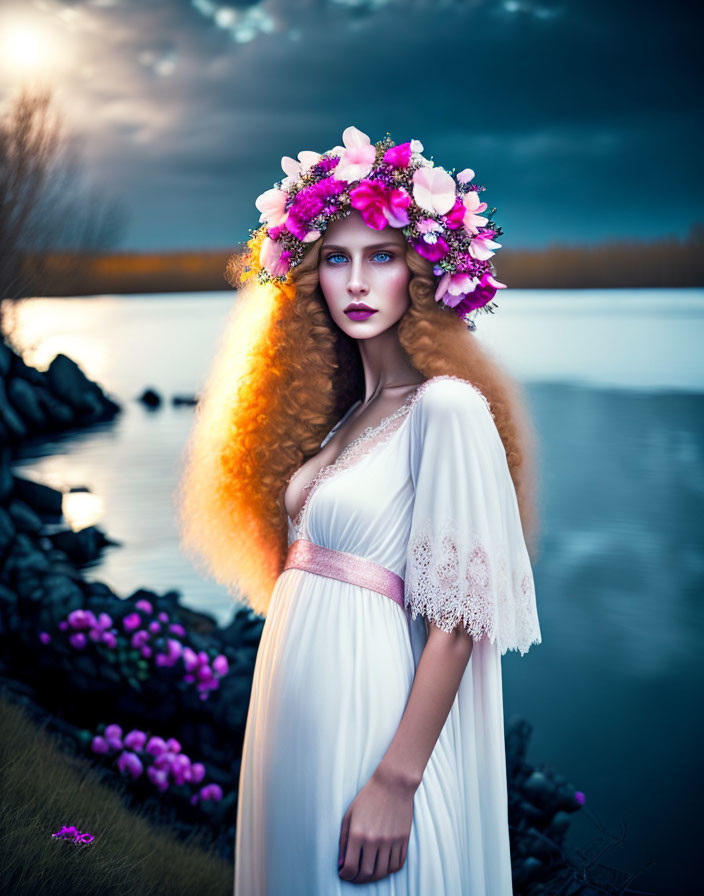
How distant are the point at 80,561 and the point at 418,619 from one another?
3.94m

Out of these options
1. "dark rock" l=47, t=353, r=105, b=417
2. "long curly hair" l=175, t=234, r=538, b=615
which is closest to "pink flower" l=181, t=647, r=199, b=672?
"long curly hair" l=175, t=234, r=538, b=615

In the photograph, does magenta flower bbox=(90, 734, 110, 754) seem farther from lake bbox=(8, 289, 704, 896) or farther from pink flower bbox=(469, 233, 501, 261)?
pink flower bbox=(469, 233, 501, 261)

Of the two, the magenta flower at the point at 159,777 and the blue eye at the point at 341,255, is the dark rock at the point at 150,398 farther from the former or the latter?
the blue eye at the point at 341,255

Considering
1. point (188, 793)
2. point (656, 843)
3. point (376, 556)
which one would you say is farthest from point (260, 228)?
point (656, 843)

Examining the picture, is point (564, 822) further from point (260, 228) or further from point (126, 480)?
point (126, 480)

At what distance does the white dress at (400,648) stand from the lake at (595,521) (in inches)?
87.5

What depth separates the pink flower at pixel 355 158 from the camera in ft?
4.88

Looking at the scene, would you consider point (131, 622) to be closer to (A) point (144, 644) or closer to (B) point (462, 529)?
(A) point (144, 644)

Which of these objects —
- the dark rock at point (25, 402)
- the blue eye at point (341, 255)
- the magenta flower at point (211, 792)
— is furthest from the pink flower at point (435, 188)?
the dark rock at point (25, 402)

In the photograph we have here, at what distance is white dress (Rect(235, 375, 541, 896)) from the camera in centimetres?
134

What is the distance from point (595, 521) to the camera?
5355 mm

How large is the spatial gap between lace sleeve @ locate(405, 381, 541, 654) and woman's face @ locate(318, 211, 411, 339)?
217 millimetres

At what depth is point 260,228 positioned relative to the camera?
1716 mm

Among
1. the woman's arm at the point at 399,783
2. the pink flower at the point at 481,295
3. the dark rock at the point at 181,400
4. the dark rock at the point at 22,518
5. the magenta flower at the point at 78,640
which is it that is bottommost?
the magenta flower at the point at 78,640
